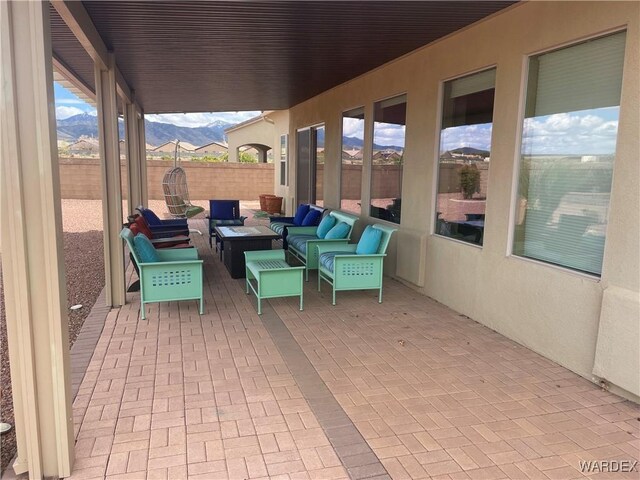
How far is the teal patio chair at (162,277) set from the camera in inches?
179

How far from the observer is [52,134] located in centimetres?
211

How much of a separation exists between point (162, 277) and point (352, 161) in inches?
165

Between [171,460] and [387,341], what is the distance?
2221 millimetres

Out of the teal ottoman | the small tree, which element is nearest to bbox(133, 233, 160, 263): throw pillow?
the teal ottoman

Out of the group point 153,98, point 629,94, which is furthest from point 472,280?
point 153,98

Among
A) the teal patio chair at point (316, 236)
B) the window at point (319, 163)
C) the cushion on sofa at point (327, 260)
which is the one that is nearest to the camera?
the cushion on sofa at point (327, 260)

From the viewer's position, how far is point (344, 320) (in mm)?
4664

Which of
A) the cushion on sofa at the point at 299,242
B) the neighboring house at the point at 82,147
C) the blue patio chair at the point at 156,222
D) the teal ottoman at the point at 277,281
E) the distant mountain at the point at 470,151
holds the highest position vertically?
the neighboring house at the point at 82,147

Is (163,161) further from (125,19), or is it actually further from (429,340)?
(429,340)

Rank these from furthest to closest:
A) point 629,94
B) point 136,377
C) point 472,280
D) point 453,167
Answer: point 453,167 → point 472,280 → point 136,377 → point 629,94

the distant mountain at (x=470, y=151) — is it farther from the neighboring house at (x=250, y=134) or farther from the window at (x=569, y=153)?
the neighboring house at (x=250, y=134)

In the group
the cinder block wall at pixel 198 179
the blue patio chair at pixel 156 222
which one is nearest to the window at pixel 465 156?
the blue patio chair at pixel 156 222

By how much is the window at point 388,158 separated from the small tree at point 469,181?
4.31ft

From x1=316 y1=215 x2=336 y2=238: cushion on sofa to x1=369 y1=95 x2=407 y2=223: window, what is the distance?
0.64 meters
